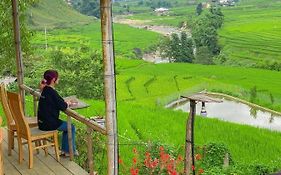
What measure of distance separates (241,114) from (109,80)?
794 inches

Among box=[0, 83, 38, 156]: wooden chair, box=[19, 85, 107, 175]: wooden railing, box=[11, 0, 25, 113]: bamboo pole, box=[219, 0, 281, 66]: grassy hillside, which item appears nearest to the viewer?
box=[19, 85, 107, 175]: wooden railing

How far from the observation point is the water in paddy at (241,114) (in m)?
20.4

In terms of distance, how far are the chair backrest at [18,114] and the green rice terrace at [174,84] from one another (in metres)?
0.88

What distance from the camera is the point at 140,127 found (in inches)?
397

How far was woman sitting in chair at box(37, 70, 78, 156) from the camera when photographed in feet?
13.3

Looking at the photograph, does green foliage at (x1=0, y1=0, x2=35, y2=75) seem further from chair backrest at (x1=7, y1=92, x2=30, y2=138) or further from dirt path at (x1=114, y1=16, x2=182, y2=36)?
dirt path at (x1=114, y1=16, x2=182, y2=36)

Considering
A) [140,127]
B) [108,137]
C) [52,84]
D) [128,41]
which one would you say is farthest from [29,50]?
[128,41]

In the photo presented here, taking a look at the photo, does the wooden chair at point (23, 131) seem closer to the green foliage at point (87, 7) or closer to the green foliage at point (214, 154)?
the green foliage at point (214, 154)

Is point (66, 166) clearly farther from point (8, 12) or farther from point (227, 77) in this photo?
point (227, 77)

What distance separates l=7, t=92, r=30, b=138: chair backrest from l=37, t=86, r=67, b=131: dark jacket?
18cm

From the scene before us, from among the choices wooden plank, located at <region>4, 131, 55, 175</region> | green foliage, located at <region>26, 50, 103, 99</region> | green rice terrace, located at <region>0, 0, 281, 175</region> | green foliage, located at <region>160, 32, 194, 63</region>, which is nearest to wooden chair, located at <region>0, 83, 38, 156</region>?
wooden plank, located at <region>4, 131, 55, 175</region>

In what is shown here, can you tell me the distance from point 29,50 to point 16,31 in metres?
5.35

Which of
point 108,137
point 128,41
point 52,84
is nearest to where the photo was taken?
point 108,137

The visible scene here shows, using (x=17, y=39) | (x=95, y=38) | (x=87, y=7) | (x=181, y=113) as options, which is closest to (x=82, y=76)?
(x=181, y=113)
